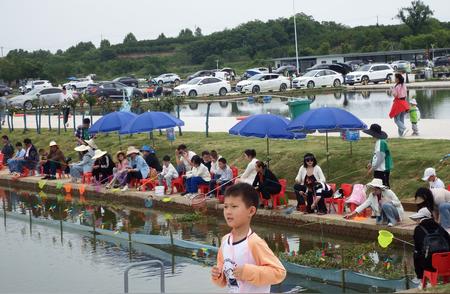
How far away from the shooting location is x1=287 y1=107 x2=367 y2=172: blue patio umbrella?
1781cm

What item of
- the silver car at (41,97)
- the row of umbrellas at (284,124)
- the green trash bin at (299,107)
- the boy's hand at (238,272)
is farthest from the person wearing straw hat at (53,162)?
the silver car at (41,97)

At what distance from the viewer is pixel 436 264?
415 inches

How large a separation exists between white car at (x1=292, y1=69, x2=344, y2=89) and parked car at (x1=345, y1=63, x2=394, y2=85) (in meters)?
0.87

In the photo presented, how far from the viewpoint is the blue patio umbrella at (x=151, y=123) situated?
22.9 metres

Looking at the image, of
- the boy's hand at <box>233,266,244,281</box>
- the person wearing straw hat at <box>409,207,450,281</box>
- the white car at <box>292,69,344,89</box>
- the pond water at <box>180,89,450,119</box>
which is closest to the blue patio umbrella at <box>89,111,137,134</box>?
the pond water at <box>180,89,450,119</box>

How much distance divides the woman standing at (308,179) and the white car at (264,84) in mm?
38041

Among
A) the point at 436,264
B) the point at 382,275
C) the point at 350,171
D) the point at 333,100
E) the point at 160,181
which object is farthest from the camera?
the point at 333,100

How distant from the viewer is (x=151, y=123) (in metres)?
23.0

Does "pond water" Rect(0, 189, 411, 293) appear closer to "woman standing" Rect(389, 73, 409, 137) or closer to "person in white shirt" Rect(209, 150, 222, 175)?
"person in white shirt" Rect(209, 150, 222, 175)

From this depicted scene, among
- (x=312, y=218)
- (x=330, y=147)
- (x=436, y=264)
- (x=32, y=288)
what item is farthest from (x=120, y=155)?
(x=436, y=264)

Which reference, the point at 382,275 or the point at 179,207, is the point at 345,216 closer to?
the point at 382,275

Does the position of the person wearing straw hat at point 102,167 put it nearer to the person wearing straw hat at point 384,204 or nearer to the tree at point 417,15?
the person wearing straw hat at point 384,204

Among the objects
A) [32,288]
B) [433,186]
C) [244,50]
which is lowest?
[32,288]

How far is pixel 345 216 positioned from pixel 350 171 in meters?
3.55
